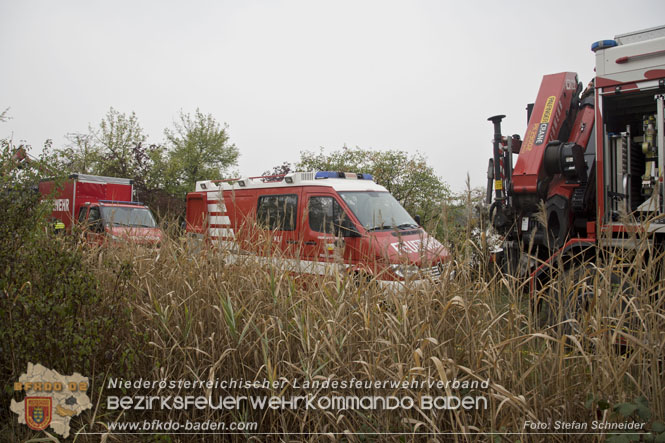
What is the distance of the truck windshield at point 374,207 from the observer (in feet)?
22.5

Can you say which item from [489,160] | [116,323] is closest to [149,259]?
[116,323]

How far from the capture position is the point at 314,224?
7062 mm

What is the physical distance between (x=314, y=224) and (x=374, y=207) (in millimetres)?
995

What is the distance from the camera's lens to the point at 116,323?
297 centimetres

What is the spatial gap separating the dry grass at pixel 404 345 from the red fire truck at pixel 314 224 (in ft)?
0.84

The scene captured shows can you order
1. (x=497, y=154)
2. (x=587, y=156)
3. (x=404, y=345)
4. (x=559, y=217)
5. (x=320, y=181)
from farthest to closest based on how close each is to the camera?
(x=320, y=181)
(x=497, y=154)
(x=587, y=156)
(x=559, y=217)
(x=404, y=345)

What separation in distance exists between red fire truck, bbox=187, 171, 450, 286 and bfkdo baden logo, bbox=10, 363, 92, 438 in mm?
1387

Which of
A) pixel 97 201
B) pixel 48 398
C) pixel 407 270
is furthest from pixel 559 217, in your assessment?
pixel 97 201

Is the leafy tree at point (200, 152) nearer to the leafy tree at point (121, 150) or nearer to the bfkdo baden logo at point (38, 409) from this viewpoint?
the leafy tree at point (121, 150)

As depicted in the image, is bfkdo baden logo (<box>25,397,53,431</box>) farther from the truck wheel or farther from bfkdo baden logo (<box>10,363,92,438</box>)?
the truck wheel

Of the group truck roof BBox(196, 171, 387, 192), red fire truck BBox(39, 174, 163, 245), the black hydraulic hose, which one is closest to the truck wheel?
the black hydraulic hose

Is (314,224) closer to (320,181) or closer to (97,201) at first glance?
(320,181)

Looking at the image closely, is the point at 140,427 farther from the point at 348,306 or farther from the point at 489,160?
the point at 489,160

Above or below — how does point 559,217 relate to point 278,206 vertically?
below
